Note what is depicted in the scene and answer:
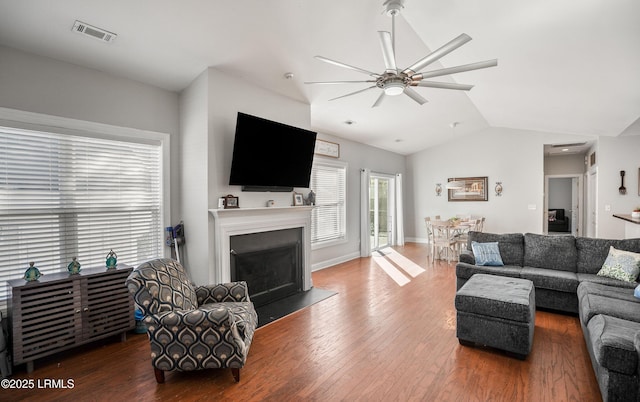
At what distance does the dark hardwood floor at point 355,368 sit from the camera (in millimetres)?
2295

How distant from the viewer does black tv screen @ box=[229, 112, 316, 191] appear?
3.69 meters

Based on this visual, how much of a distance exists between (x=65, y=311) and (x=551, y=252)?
5.50m

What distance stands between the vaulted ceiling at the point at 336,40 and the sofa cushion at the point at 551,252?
6.72ft

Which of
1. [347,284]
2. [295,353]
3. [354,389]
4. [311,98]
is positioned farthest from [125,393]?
[311,98]

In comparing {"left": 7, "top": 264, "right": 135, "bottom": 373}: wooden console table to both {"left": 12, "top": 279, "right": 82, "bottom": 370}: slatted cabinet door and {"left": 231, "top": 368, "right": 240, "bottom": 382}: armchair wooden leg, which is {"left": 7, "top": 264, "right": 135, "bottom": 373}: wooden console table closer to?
{"left": 12, "top": 279, "right": 82, "bottom": 370}: slatted cabinet door

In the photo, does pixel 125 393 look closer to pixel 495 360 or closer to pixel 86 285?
pixel 86 285

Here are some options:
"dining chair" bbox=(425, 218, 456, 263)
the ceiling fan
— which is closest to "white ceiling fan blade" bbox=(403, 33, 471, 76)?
the ceiling fan

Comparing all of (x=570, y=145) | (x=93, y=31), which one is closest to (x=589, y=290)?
(x=93, y=31)

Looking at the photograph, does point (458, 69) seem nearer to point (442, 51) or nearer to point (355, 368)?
point (442, 51)

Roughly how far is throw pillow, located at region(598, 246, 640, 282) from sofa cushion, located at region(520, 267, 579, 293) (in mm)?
316

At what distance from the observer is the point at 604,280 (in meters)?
3.45

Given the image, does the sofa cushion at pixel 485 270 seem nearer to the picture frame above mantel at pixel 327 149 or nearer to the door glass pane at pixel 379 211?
the picture frame above mantel at pixel 327 149

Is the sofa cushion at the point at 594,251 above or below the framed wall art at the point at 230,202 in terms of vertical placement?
below

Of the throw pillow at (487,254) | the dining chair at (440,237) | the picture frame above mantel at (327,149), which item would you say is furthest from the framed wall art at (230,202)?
the dining chair at (440,237)
